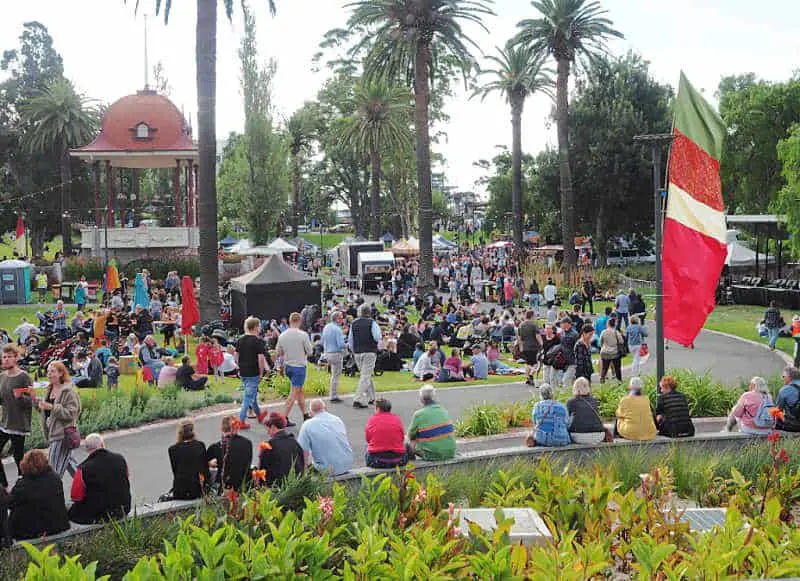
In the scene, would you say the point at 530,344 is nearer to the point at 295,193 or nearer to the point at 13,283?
the point at 13,283

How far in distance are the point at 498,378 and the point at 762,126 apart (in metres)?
38.6

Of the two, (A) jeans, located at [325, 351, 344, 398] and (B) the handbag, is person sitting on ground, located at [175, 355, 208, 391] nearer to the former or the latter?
(A) jeans, located at [325, 351, 344, 398]

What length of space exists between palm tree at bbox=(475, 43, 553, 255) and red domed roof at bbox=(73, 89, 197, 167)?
16.6m

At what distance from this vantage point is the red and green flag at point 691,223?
10.2 meters

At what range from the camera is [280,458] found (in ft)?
29.1

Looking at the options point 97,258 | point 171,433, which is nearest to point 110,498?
point 171,433

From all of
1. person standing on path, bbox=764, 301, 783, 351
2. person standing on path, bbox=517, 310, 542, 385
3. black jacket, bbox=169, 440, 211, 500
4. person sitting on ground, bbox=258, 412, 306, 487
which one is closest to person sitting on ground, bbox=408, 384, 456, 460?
person sitting on ground, bbox=258, 412, 306, 487

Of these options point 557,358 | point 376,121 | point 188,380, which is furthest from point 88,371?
point 376,121

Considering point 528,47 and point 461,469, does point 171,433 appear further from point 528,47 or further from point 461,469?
point 528,47

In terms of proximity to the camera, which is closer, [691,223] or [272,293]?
[691,223]

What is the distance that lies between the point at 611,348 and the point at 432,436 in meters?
8.02

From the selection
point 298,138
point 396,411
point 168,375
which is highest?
point 298,138

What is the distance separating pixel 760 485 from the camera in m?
9.06

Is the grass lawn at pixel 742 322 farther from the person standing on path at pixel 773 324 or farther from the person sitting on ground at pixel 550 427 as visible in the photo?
the person sitting on ground at pixel 550 427
